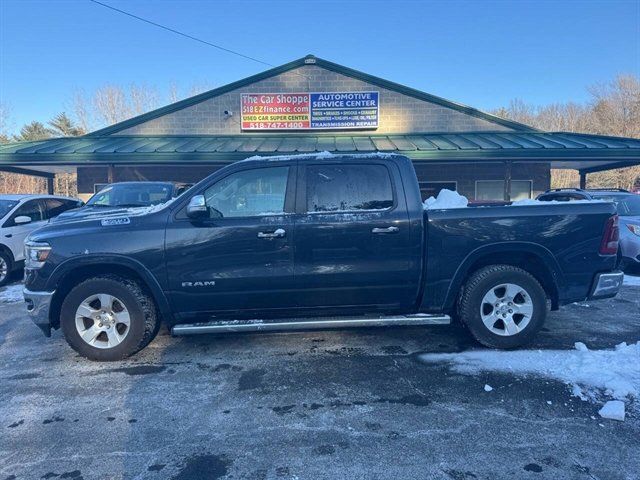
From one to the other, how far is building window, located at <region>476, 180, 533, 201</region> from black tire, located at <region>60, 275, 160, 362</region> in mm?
13932

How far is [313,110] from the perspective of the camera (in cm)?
1543

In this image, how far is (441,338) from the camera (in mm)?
4957

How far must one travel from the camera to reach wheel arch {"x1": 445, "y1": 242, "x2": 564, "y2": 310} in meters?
4.36

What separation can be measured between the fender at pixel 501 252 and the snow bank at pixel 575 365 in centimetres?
62

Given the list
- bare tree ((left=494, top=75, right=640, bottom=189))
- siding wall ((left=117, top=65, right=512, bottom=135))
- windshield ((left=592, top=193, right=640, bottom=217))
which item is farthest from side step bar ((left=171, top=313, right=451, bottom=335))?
bare tree ((left=494, top=75, right=640, bottom=189))

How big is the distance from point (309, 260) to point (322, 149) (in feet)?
29.1

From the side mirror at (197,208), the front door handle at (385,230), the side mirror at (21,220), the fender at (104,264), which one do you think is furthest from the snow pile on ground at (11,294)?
the front door handle at (385,230)

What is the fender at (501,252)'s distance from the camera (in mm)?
4352

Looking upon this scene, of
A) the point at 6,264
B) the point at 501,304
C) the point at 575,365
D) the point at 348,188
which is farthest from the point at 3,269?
the point at 575,365

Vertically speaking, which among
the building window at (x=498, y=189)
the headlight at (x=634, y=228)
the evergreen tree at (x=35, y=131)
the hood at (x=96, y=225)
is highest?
the evergreen tree at (x=35, y=131)

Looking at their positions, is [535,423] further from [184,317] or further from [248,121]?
[248,121]

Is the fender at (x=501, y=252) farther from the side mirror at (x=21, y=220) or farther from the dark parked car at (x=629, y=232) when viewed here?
the side mirror at (x=21, y=220)

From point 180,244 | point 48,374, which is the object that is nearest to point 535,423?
point 180,244

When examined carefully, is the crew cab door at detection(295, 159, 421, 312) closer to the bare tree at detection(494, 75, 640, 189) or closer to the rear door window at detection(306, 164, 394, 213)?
the rear door window at detection(306, 164, 394, 213)
